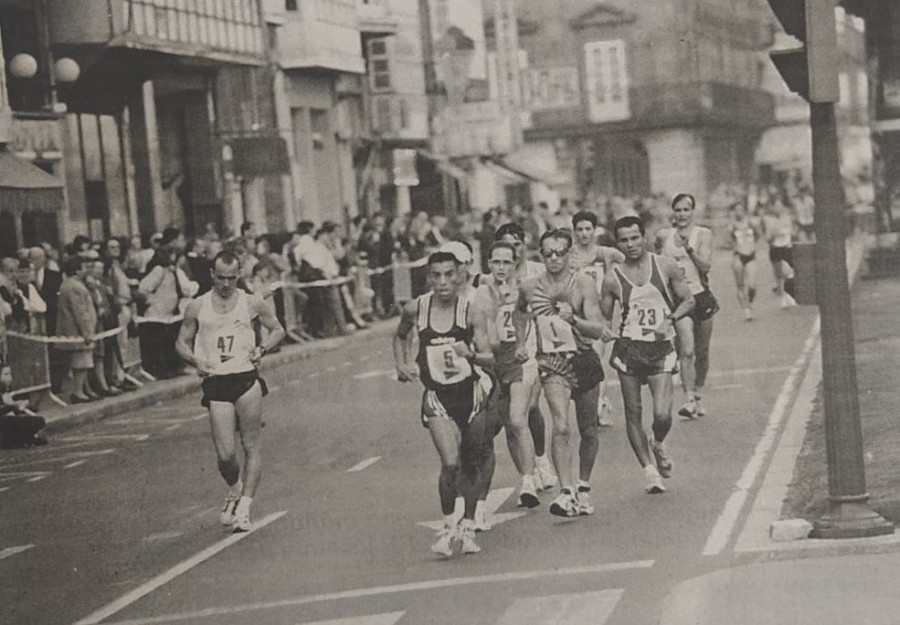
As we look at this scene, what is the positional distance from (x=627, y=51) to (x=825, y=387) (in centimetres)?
6601

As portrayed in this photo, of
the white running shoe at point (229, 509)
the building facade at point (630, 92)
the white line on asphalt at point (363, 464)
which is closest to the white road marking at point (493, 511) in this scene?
the white running shoe at point (229, 509)

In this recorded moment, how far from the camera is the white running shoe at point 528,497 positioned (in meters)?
12.4

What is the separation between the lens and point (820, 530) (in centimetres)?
1037

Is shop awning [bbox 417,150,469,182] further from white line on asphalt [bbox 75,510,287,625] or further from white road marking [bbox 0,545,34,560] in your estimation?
white line on asphalt [bbox 75,510,287,625]

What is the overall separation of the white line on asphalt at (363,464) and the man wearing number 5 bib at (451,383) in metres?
4.02

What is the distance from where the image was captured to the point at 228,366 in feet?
41.8

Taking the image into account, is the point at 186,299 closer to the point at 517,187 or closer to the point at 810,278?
the point at 810,278

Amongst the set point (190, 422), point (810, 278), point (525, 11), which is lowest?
point (190, 422)

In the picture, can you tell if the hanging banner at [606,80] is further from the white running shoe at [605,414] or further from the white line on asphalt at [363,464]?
the white line on asphalt at [363,464]

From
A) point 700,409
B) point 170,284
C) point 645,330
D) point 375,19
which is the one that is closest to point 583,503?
point 645,330

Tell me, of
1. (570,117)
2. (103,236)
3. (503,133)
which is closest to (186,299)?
(103,236)

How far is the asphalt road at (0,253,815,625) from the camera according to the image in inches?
383

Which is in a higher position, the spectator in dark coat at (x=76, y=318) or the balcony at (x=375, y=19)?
the balcony at (x=375, y=19)

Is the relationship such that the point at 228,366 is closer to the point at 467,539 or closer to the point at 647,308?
the point at 467,539
